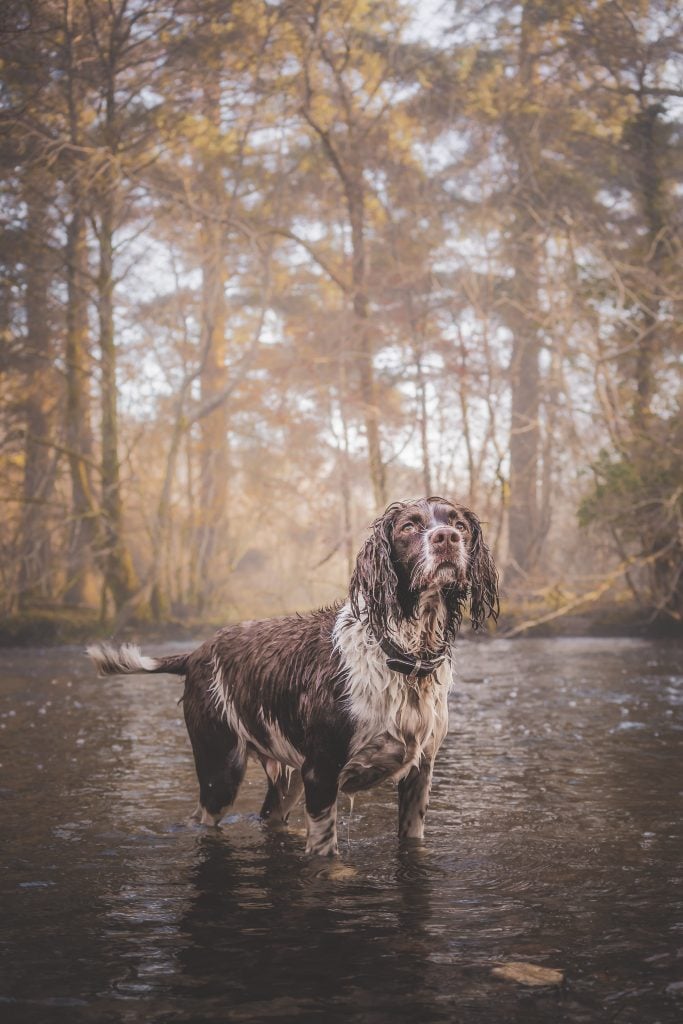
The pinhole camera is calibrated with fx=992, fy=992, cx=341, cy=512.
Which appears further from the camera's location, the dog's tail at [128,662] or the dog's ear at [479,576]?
the dog's tail at [128,662]

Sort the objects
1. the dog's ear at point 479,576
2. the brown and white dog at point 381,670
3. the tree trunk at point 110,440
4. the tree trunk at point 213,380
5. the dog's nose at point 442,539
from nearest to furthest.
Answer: the dog's nose at point 442,539
the brown and white dog at point 381,670
the dog's ear at point 479,576
the tree trunk at point 110,440
the tree trunk at point 213,380

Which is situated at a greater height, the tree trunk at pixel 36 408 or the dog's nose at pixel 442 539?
the tree trunk at pixel 36 408

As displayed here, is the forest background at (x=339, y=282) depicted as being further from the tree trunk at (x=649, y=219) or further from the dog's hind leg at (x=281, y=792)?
the dog's hind leg at (x=281, y=792)

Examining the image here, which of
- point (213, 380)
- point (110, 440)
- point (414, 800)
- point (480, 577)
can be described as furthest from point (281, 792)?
point (213, 380)

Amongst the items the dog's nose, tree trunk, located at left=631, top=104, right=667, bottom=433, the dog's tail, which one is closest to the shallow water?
the dog's tail

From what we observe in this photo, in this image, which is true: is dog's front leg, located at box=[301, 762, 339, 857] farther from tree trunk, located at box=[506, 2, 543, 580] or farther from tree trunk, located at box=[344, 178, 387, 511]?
tree trunk, located at box=[344, 178, 387, 511]

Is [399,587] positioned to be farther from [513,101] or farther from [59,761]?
[513,101]

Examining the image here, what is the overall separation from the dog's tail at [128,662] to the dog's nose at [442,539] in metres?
1.98

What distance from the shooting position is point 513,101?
2325 cm

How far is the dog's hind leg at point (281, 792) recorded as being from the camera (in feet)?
18.2

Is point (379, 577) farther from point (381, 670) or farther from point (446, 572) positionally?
point (381, 670)

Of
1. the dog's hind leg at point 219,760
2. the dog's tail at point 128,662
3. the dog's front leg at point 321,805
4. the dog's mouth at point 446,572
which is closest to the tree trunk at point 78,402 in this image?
the dog's tail at point 128,662

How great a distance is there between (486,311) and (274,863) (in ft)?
57.6

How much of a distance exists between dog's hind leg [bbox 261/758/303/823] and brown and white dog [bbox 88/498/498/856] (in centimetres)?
52
